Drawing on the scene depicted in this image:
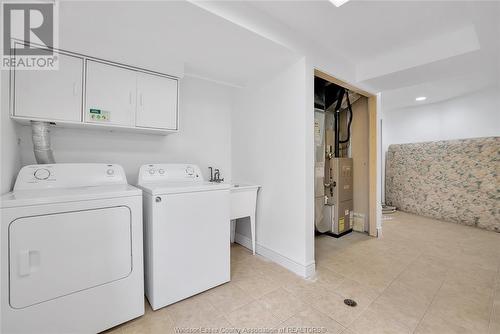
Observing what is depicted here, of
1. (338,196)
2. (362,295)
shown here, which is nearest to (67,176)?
(362,295)

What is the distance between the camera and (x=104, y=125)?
5.74 feet

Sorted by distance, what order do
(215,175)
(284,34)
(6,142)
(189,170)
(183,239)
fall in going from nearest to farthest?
(6,142), (183,239), (284,34), (189,170), (215,175)

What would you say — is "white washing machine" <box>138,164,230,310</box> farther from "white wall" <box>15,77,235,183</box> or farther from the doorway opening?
the doorway opening

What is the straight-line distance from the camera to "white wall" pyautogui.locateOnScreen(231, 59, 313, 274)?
2.09m

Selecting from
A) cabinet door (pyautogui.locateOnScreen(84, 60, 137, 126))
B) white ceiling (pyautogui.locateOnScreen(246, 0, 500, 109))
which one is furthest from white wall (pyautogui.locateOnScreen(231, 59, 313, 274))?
cabinet door (pyautogui.locateOnScreen(84, 60, 137, 126))

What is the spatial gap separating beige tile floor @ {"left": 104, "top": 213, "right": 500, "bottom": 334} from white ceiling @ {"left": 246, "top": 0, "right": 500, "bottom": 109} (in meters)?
2.15

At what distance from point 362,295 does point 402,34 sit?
244 cm

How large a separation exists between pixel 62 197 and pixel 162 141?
1260 millimetres

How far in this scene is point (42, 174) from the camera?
1.55m

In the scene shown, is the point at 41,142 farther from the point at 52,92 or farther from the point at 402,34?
the point at 402,34

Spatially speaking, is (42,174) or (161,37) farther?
(161,37)

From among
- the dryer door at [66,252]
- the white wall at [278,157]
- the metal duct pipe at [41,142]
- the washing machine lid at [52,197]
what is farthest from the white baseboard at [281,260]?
the metal duct pipe at [41,142]

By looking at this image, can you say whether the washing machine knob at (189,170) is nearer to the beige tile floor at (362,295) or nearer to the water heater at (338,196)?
the beige tile floor at (362,295)

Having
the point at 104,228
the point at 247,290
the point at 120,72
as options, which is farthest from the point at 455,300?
the point at 120,72
